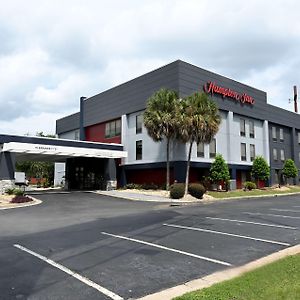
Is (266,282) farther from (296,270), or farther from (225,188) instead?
(225,188)

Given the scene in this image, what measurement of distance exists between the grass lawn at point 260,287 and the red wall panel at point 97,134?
125 ft

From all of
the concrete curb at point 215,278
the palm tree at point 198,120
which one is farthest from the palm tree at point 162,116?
the concrete curb at point 215,278

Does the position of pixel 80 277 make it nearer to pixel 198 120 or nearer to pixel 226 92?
pixel 198 120

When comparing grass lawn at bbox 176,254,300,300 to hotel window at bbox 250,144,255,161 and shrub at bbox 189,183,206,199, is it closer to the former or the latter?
shrub at bbox 189,183,206,199

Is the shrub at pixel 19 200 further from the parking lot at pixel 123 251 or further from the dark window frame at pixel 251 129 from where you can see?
the dark window frame at pixel 251 129

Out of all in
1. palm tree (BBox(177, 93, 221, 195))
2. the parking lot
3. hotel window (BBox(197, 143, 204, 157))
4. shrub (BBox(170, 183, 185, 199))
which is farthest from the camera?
hotel window (BBox(197, 143, 204, 157))

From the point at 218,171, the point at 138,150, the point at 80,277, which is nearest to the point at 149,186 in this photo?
the point at 138,150

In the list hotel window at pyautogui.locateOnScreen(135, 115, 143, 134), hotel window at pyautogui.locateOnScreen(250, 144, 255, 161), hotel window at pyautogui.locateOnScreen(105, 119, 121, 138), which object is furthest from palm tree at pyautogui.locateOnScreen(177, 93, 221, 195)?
hotel window at pyautogui.locateOnScreen(250, 144, 255, 161)

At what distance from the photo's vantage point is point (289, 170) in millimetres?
48625

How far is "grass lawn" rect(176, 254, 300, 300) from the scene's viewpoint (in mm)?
5480

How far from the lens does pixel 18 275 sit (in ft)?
23.7

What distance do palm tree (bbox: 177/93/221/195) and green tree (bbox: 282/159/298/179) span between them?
70.8ft

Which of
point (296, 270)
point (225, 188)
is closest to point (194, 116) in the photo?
point (225, 188)

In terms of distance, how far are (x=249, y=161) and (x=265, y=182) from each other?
4039mm
